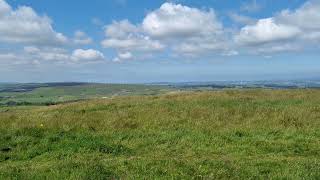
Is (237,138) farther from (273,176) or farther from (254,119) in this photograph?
(273,176)

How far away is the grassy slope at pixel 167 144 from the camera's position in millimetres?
11469

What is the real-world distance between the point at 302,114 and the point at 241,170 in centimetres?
1153

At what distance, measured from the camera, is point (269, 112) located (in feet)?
74.2

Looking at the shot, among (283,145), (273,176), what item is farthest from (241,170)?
(283,145)

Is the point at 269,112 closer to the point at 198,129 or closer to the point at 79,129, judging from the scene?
the point at 198,129

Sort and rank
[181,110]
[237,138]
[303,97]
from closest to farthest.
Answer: [237,138], [181,110], [303,97]

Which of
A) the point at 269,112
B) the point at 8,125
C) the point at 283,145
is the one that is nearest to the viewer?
the point at 283,145

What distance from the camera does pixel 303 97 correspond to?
102 ft

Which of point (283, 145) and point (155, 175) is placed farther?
point (283, 145)

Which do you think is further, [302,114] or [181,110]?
[181,110]

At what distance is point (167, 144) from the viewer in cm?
1638

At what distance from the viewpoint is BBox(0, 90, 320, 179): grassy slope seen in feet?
37.6

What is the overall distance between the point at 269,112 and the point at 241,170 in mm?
11733

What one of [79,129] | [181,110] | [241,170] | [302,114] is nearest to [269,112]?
[302,114]
